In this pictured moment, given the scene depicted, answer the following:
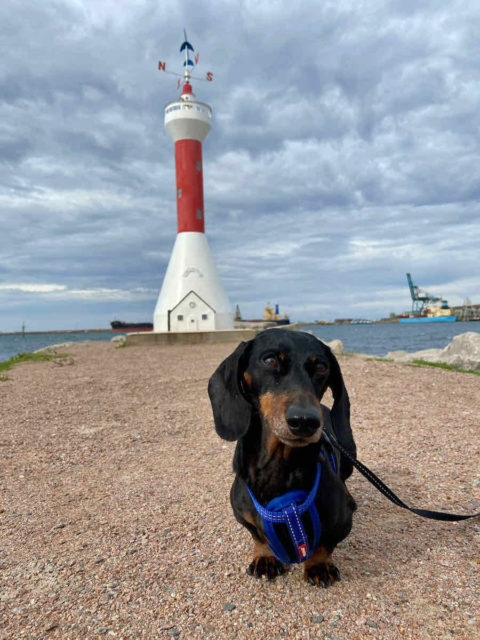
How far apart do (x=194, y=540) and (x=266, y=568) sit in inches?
29.0

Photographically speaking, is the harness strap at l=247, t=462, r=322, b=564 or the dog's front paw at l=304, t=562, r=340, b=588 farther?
the dog's front paw at l=304, t=562, r=340, b=588

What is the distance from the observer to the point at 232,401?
88.4 inches

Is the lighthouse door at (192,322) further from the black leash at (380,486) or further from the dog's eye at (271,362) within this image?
the dog's eye at (271,362)

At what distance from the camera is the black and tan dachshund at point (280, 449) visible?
213 centimetres

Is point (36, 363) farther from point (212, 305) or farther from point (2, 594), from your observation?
point (2, 594)

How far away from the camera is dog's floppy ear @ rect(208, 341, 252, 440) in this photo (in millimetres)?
2207

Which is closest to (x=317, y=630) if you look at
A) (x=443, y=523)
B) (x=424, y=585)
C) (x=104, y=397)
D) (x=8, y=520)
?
(x=424, y=585)

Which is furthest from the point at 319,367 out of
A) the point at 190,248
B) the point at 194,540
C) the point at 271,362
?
the point at 190,248

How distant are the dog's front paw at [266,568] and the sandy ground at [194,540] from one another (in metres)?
0.04

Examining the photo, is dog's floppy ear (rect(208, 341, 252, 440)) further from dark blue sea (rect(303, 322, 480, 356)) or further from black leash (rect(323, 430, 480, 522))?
dark blue sea (rect(303, 322, 480, 356))

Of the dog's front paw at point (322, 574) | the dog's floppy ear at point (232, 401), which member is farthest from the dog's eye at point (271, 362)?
the dog's front paw at point (322, 574)

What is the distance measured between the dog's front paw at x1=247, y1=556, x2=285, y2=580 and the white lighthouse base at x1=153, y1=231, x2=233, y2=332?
20.8 m

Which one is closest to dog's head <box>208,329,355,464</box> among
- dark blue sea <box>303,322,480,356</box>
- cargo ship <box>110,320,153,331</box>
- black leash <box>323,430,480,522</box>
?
black leash <box>323,430,480,522</box>

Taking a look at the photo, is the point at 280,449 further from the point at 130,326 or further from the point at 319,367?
the point at 130,326
